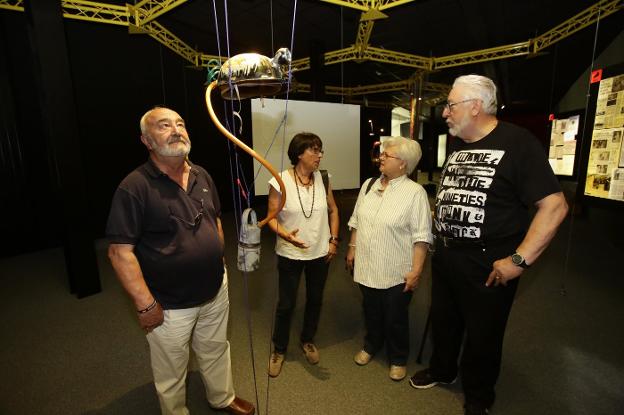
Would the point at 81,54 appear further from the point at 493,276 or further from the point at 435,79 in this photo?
the point at 435,79

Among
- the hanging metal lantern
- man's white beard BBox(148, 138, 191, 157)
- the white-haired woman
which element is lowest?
the white-haired woman

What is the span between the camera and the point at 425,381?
190 cm

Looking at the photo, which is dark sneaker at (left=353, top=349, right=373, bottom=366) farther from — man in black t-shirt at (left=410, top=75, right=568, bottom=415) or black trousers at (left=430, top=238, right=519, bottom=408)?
man in black t-shirt at (left=410, top=75, right=568, bottom=415)

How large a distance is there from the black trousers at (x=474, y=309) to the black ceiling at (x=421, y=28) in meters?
3.93

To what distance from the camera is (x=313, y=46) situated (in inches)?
242

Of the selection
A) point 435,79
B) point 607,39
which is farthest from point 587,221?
point 435,79

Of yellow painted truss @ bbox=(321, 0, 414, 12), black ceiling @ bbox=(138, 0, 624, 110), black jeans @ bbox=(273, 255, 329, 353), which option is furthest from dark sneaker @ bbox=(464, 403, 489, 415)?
yellow painted truss @ bbox=(321, 0, 414, 12)

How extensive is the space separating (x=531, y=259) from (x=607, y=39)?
24.2 feet

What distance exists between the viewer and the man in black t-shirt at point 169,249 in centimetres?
125

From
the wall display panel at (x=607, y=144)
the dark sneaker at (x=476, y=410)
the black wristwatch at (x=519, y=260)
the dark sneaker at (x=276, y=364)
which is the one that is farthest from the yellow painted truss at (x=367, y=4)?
the dark sneaker at (x=476, y=410)

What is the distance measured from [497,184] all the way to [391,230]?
56 cm

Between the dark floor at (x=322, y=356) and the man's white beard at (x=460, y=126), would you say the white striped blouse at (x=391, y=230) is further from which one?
the dark floor at (x=322, y=356)

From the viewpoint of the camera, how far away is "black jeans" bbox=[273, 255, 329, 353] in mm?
1923

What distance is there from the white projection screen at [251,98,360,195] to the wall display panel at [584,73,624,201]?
2.71m
